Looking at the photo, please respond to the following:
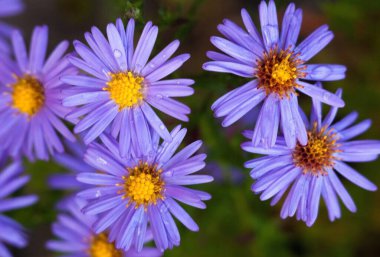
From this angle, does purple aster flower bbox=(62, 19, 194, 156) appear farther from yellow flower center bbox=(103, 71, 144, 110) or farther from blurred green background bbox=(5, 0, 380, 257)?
blurred green background bbox=(5, 0, 380, 257)

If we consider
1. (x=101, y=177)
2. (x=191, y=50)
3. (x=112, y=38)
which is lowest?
(x=101, y=177)

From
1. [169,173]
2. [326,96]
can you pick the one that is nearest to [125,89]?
[169,173]

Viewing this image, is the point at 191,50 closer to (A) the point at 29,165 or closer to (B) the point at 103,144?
(A) the point at 29,165

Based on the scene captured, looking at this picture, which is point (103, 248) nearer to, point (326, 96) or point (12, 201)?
point (12, 201)

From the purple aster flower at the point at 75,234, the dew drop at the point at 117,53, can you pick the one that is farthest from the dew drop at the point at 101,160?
the purple aster flower at the point at 75,234

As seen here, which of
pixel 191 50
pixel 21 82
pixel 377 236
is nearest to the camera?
pixel 21 82

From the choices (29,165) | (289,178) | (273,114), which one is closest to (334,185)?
(289,178)

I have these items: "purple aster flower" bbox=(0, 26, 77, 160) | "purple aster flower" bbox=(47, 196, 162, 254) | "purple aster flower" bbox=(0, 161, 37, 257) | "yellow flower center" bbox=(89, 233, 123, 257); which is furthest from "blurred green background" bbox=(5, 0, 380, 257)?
"purple aster flower" bbox=(0, 26, 77, 160)
